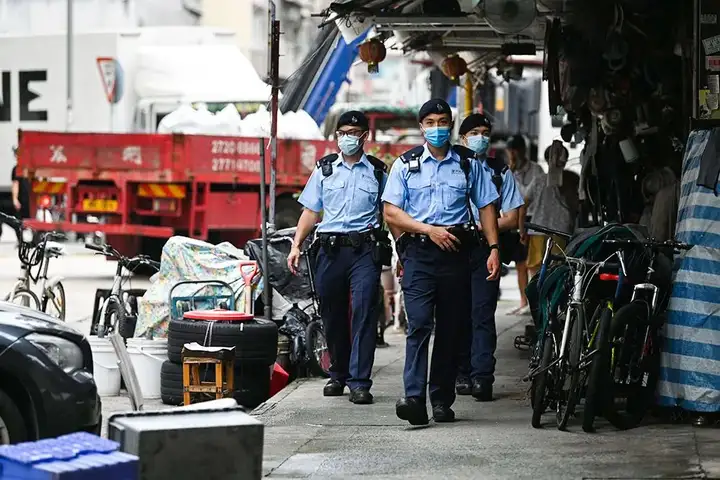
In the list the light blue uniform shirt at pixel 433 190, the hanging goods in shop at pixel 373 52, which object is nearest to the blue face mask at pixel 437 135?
the light blue uniform shirt at pixel 433 190

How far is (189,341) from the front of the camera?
10.7 metres

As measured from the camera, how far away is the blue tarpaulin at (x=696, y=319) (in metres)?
8.95

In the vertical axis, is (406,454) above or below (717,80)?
below

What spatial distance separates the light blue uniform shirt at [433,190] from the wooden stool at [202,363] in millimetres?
1823

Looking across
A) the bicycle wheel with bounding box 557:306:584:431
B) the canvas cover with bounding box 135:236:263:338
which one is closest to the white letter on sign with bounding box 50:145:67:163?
the canvas cover with bounding box 135:236:263:338

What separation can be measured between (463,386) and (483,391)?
1.31 feet

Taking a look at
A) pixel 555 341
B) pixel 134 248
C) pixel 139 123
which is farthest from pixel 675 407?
pixel 139 123

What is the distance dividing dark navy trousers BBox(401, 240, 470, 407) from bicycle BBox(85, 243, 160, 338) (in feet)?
11.6

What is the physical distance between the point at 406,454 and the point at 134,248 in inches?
592

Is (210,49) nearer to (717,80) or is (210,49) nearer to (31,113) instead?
(31,113)

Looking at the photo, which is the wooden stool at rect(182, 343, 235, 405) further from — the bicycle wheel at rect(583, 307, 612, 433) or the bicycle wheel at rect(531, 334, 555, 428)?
the bicycle wheel at rect(583, 307, 612, 433)

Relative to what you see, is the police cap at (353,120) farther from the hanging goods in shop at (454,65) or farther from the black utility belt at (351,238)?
the hanging goods in shop at (454,65)

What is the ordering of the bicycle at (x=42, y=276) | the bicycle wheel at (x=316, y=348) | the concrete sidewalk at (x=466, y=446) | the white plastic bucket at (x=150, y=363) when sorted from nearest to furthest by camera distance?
the concrete sidewalk at (x=466, y=446), the white plastic bucket at (x=150, y=363), the bicycle wheel at (x=316, y=348), the bicycle at (x=42, y=276)

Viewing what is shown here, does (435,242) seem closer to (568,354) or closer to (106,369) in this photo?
(568,354)
